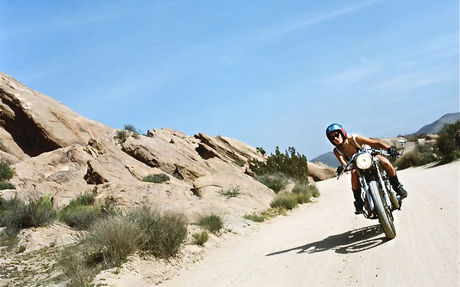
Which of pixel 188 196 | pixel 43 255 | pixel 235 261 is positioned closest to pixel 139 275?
pixel 235 261

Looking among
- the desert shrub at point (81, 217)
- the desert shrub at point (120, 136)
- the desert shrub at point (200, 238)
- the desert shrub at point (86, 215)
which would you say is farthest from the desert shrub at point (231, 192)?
the desert shrub at point (120, 136)

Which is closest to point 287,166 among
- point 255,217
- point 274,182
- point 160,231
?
point 274,182

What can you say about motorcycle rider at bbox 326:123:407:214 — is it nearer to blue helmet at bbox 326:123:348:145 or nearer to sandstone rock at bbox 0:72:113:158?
blue helmet at bbox 326:123:348:145

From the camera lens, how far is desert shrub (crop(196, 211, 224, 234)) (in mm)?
11667

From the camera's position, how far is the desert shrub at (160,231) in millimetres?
Result: 9109

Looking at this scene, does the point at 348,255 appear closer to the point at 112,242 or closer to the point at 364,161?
the point at 364,161

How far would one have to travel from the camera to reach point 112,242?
8484mm

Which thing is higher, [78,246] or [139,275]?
[78,246]

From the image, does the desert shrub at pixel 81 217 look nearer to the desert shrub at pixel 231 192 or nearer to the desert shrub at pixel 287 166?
the desert shrub at pixel 231 192

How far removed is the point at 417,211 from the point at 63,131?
1278 inches

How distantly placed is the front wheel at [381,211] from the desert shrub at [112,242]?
4.66m

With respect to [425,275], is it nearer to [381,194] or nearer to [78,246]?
[381,194]

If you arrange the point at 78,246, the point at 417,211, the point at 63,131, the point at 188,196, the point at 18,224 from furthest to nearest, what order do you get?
the point at 63,131 < the point at 188,196 < the point at 18,224 < the point at 417,211 < the point at 78,246

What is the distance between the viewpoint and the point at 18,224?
12.6m
